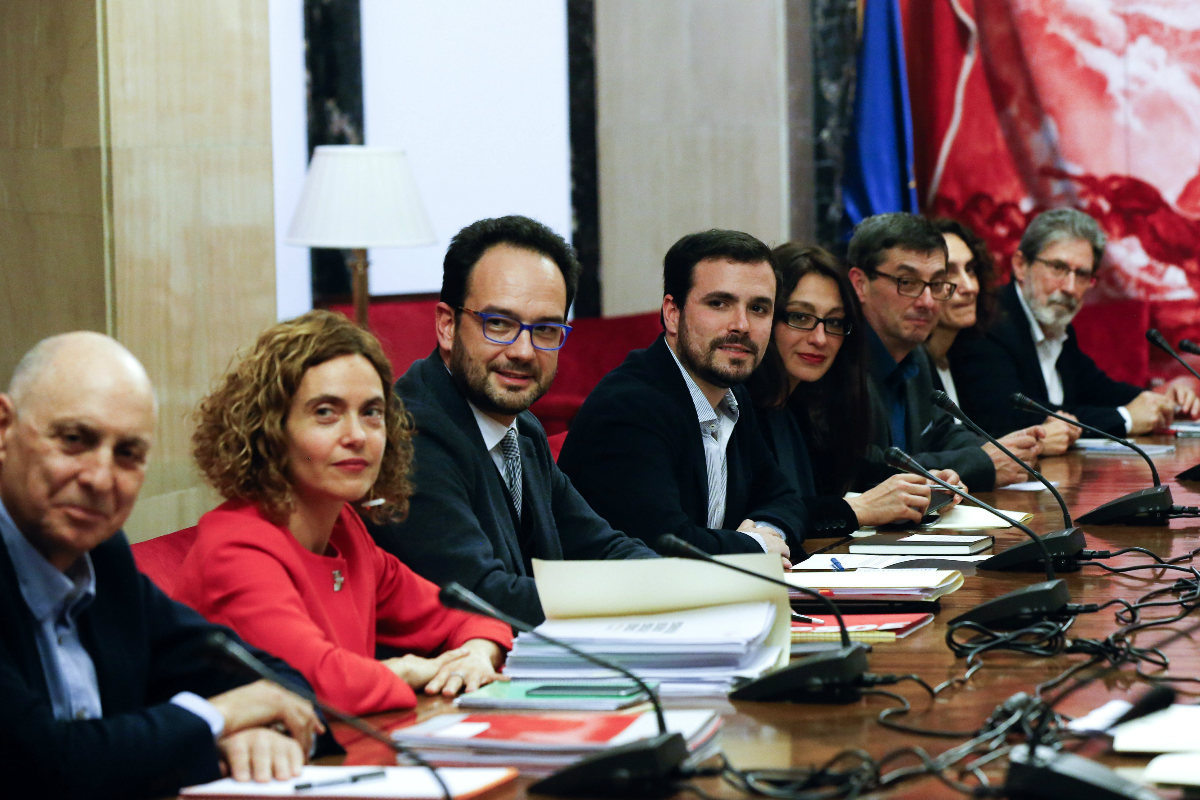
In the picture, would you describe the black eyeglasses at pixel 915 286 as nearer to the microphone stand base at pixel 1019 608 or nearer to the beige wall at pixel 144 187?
the beige wall at pixel 144 187

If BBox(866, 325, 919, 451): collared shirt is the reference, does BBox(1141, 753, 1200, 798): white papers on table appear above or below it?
below

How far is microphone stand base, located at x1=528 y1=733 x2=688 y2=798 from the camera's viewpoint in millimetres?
1289

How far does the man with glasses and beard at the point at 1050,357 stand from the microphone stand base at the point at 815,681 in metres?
3.11

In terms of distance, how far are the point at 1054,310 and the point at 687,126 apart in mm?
1844

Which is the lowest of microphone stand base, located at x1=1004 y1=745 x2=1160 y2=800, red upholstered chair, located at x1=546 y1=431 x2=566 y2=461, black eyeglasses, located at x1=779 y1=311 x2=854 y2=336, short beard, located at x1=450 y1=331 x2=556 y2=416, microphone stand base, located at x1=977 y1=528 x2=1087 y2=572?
microphone stand base, located at x1=977 y1=528 x2=1087 y2=572

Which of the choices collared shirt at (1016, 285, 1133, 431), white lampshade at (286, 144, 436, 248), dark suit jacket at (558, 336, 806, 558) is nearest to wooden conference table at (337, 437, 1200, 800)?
dark suit jacket at (558, 336, 806, 558)

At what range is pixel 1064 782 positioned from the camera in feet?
3.87

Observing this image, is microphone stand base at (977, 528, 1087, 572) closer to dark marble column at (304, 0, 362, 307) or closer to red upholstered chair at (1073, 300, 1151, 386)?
dark marble column at (304, 0, 362, 307)

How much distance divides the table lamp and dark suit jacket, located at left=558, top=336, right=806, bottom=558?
1672 mm

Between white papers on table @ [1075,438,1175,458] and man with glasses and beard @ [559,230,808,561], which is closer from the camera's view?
man with glasses and beard @ [559,230,808,561]

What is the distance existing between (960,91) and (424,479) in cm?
490

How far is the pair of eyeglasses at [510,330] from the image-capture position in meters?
2.43

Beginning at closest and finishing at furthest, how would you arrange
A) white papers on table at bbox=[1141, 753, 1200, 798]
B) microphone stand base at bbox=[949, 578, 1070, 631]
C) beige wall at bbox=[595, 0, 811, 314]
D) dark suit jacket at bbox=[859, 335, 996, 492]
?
white papers on table at bbox=[1141, 753, 1200, 798]
microphone stand base at bbox=[949, 578, 1070, 631]
dark suit jacket at bbox=[859, 335, 996, 492]
beige wall at bbox=[595, 0, 811, 314]

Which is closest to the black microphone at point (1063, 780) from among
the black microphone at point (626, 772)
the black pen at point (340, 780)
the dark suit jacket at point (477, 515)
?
the black microphone at point (626, 772)
